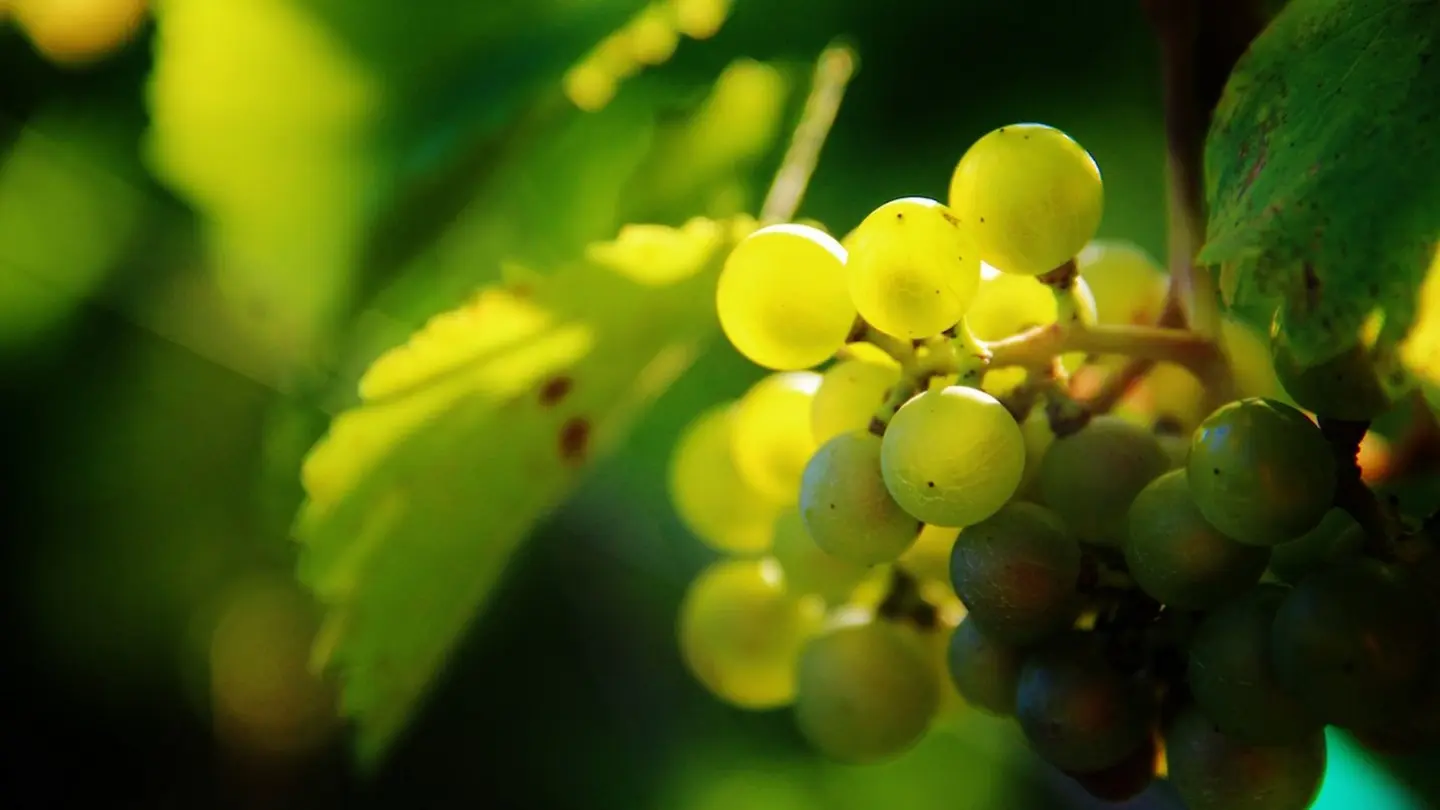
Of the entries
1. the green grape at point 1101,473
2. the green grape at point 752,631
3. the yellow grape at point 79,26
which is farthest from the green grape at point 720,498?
the yellow grape at point 79,26

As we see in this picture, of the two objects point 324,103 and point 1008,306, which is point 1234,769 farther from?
point 324,103

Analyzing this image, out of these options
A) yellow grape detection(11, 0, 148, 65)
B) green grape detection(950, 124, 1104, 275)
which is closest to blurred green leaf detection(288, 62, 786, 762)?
green grape detection(950, 124, 1104, 275)

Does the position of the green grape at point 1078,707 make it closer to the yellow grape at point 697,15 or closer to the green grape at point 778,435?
the green grape at point 778,435

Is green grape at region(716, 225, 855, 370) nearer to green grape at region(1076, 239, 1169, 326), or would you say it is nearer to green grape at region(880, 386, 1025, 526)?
green grape at region(880, 386, 1025, 526)

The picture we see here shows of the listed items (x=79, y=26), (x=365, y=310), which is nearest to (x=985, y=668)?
(x=365, y=310)

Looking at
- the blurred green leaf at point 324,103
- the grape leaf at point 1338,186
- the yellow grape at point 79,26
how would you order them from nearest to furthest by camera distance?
the grape leaf at point 1338,186, the blurred green leaf at point 324,103, the yellow grape at point 79,26
